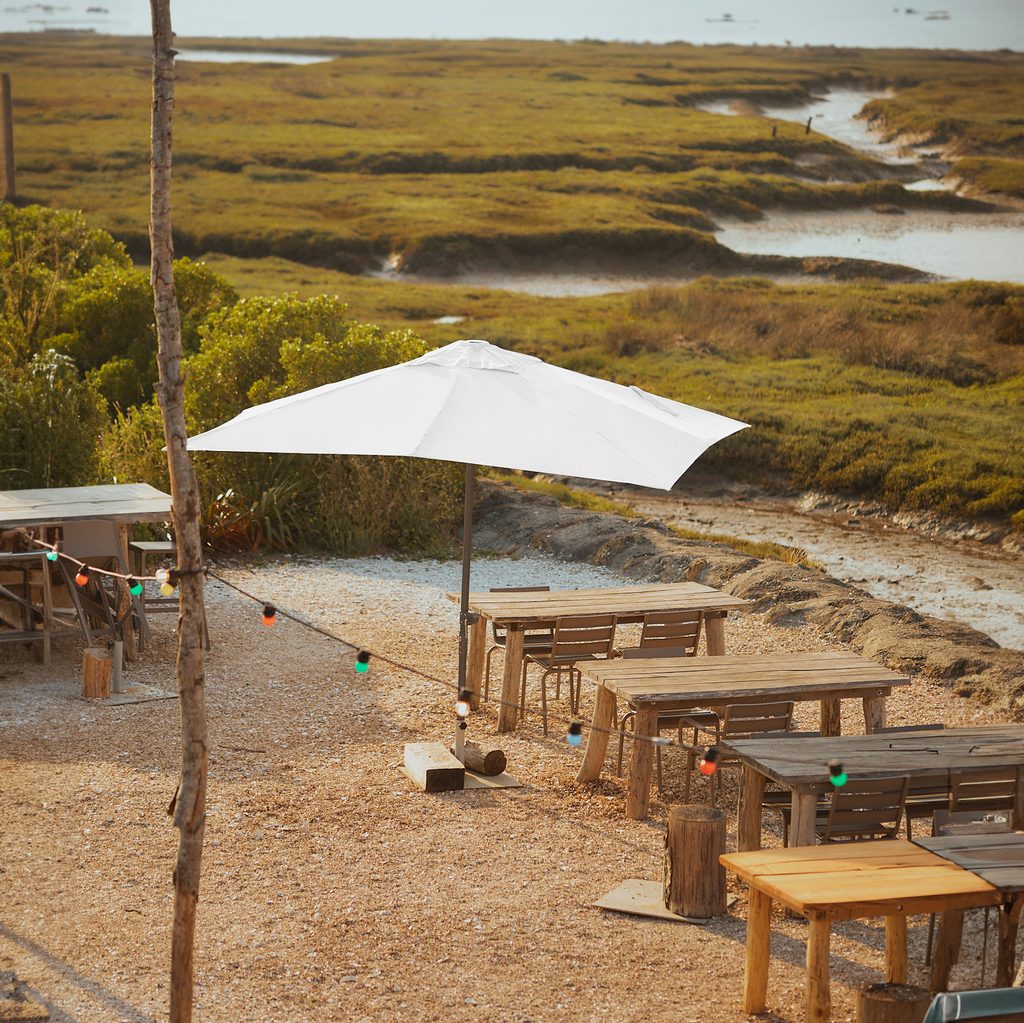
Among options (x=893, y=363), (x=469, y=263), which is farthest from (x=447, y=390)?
(x=469, y=263)

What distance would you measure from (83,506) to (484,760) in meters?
3.65

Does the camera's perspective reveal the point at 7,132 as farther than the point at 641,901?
Yes

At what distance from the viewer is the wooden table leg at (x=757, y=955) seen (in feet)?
12.6

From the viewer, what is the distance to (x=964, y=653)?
8.56 meters

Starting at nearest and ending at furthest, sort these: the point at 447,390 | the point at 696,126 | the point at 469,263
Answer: the point at 447,390
the point at 469,263
the point at 696,126

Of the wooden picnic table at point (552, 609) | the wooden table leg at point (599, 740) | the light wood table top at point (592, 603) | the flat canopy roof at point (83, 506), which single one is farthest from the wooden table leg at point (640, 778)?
the flat canopy roof at point (83, 506)

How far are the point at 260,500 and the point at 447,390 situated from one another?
6641mm

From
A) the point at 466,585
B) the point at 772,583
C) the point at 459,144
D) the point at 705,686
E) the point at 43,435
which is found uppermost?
the point at 459,144

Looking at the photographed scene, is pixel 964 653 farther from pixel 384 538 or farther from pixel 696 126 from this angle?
pixel 696 126

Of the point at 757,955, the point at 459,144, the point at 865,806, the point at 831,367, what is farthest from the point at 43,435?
the point at 459,144

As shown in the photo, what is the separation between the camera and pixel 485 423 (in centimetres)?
530

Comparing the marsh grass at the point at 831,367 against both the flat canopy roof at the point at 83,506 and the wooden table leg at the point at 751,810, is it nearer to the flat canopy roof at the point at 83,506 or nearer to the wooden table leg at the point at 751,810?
the flat canopy roof at the point at 83,506

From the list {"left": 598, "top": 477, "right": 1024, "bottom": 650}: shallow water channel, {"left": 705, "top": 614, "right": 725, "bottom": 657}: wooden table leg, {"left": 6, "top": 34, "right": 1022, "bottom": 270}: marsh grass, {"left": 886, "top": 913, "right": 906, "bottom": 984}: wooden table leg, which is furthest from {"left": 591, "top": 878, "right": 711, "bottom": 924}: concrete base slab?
{"left": 6, "top": 34, "right": 1022, "bottom": 270}: marsh grass

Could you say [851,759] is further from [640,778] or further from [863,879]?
[640,778]
